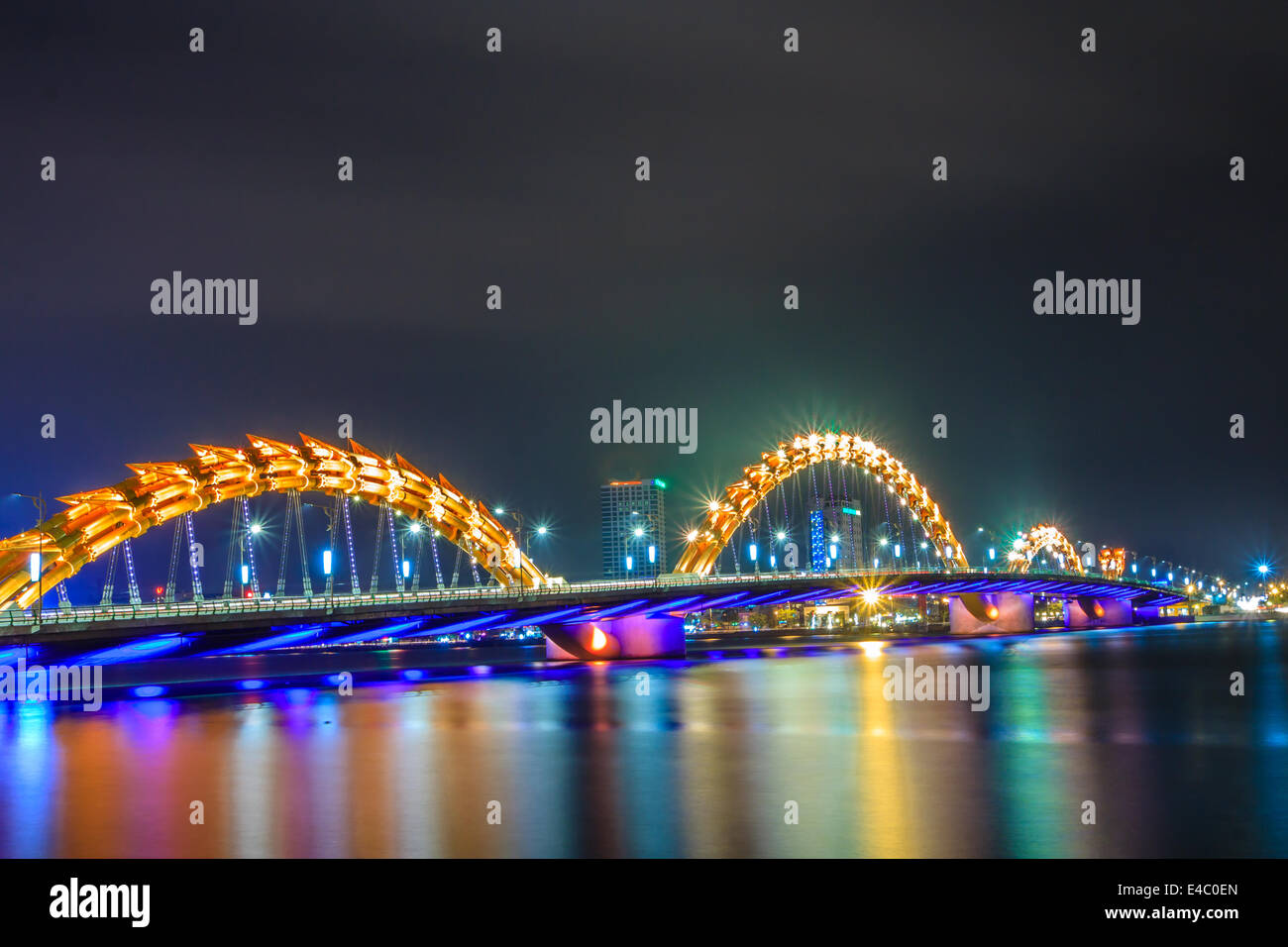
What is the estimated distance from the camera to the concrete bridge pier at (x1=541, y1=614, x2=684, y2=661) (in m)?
73.8

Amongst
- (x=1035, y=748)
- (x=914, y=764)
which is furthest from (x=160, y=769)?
(x=1035, y=748)

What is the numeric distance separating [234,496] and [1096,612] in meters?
123

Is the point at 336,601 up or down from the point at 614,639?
up

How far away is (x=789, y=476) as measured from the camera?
109688mm

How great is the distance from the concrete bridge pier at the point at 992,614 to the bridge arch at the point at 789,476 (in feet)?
21.7

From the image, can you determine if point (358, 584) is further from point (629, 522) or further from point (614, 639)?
point (629, 522)
